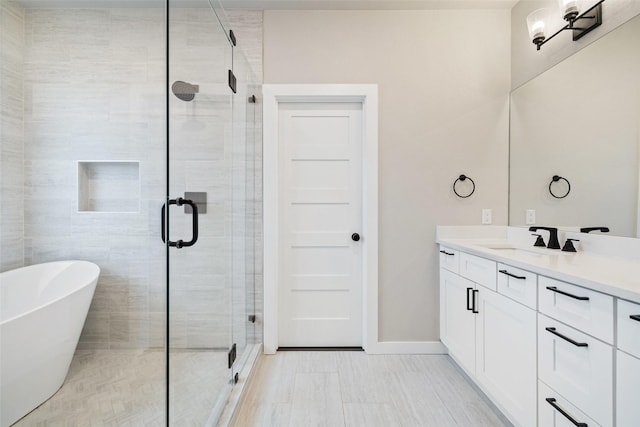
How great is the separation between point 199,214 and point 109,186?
1.72 feet

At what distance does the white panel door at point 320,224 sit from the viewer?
2.66 m

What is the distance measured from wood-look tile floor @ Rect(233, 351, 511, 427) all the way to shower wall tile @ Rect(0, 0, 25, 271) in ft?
4.94

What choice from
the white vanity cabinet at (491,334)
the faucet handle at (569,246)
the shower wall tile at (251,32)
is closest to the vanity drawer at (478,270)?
the white vanity cabinet at (491,334)

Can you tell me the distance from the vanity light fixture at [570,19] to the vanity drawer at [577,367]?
65.1 inches

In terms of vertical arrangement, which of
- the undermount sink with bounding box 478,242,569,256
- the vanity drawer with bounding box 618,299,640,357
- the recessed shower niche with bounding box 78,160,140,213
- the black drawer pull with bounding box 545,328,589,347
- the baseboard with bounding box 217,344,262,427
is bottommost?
the baseboard with bounding box 217,344,262,427

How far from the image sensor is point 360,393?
2033mm

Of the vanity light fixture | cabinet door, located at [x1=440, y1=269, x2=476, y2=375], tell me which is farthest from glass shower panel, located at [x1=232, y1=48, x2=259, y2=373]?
the vanity light fixture

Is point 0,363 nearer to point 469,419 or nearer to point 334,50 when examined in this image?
point 469,419

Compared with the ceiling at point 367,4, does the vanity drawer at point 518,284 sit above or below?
below

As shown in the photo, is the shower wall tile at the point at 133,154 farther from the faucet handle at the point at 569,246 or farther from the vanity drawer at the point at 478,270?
the faucet handle at the point at 569,246

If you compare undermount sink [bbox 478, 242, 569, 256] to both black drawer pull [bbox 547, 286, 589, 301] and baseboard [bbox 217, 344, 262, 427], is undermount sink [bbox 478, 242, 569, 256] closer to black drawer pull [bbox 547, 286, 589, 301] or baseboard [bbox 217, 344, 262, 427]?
black drawer pull [bbox 547, 286, 589, 301]

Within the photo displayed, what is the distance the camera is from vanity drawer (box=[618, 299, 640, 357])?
988mm

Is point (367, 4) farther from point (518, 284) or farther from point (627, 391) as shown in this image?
point (627, 391)

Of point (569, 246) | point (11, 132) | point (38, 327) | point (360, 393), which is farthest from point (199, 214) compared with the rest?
point (569, 246)
